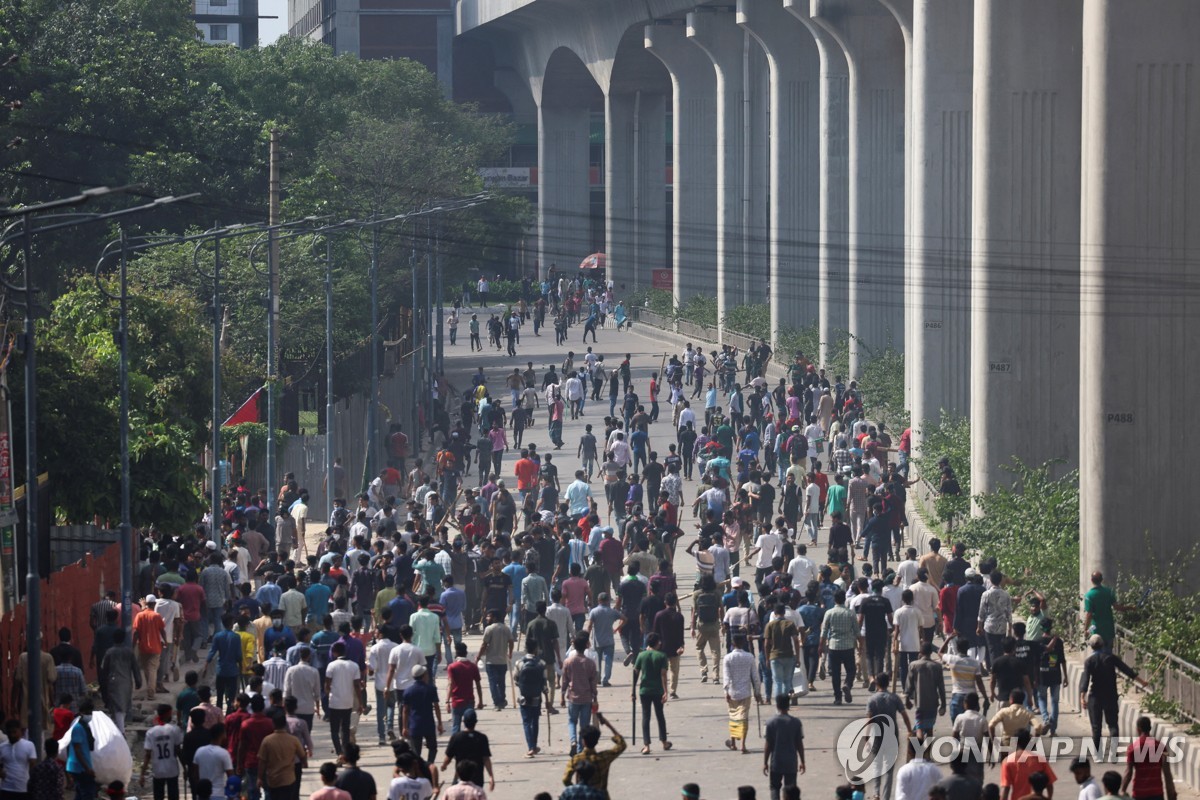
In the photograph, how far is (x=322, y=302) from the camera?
51.3m

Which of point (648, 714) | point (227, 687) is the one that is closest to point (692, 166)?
point (227, 687)

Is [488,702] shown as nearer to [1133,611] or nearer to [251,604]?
[251,604]

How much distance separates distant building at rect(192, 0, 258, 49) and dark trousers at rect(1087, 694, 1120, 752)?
122 m

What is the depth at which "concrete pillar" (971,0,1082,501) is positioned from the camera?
3219 cm

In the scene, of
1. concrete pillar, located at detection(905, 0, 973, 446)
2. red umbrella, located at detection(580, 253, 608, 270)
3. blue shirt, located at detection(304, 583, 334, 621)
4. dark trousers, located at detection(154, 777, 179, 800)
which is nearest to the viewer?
dark trousers, located at detection(154, 777, 179, 800)

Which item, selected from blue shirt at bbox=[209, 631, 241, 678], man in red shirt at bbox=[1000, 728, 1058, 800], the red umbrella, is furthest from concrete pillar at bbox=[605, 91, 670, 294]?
man in red shirt at bbox=[1000, 728, 1058, 800]

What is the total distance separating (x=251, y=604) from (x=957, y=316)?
2232cm

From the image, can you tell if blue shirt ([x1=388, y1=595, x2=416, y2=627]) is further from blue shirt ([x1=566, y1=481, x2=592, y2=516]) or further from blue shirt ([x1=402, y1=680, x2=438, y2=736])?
blue shirt ([x1=566, y1=481, x2=592, y2=516])

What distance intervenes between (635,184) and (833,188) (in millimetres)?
36718

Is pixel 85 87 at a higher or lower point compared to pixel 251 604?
higher

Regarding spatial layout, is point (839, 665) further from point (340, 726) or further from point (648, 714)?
point (340, 726)

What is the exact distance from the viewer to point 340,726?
1881 cm

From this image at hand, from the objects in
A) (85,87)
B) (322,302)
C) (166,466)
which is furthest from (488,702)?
(85,87)

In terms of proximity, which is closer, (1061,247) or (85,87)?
(1061,247)
